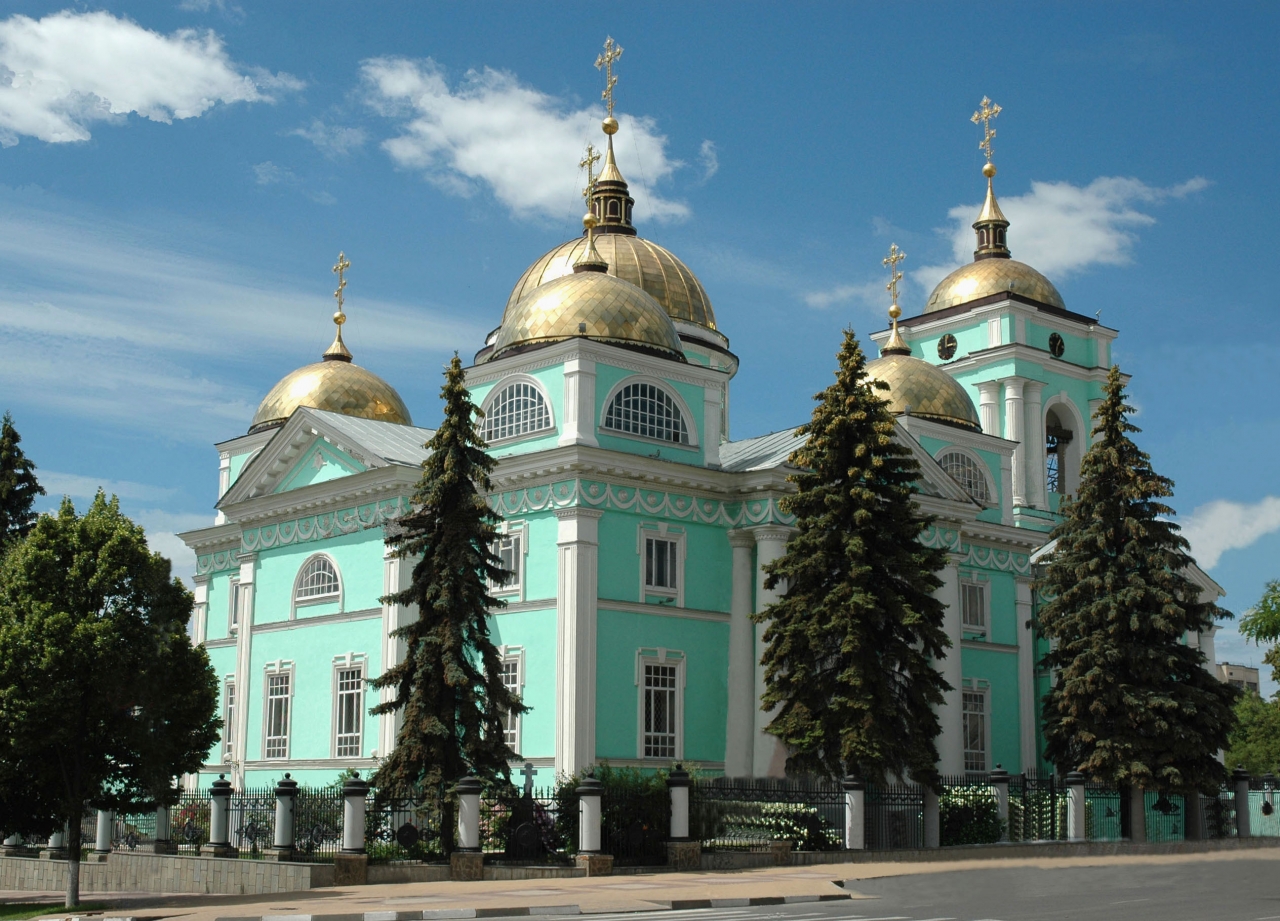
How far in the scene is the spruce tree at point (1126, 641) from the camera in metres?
33.1

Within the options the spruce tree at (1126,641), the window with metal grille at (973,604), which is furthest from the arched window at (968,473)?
the spruce tree at (1126,641)

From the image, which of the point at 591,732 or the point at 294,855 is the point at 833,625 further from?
the point at 294,855

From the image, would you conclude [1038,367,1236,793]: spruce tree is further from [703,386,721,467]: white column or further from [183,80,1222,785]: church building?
[703,386,721,467]: white column

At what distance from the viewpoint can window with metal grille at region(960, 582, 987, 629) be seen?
1626 inches

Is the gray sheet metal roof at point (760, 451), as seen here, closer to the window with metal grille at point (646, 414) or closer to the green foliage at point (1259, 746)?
the window with metal grille at point (646, 414)

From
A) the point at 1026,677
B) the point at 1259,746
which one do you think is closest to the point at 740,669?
the point at 1026,677

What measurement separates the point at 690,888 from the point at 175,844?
11285mm

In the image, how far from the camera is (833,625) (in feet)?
94.0

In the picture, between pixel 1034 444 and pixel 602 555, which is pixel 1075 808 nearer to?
pixel 602 555

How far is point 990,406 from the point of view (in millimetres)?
48469

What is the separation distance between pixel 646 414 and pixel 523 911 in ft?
56.6

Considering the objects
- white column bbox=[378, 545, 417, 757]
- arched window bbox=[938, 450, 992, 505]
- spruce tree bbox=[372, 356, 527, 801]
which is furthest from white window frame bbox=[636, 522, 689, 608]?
arched window bbox=[938, 450, 992, 505]

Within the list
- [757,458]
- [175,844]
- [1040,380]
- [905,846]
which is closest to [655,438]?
[757,458]

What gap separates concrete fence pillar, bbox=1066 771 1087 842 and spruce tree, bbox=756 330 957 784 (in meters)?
3.29
